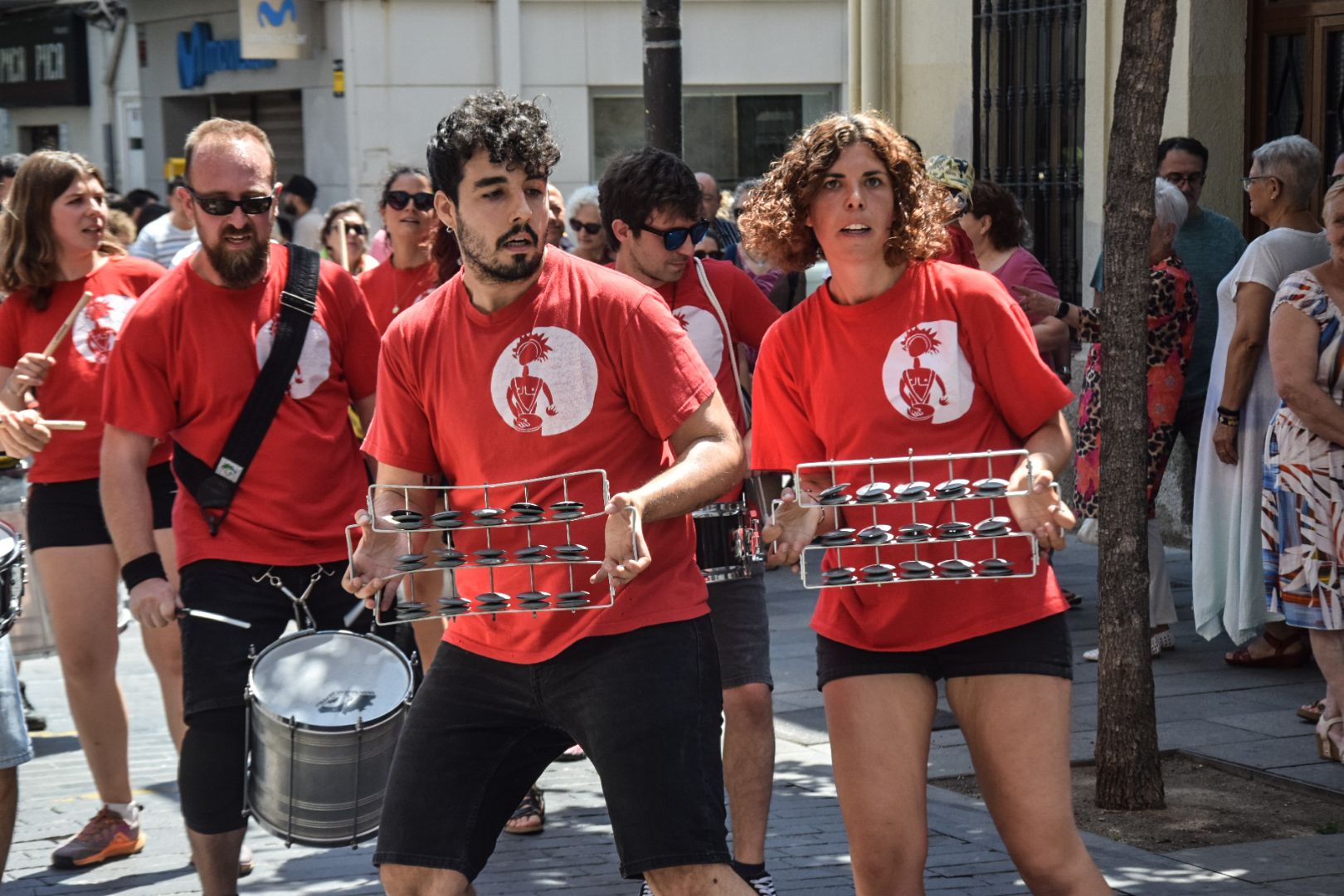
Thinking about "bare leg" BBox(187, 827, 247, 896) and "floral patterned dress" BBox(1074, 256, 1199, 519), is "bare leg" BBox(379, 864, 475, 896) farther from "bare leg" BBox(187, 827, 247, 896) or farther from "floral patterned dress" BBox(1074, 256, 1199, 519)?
"floral patterned dress" BBox(1074, 256, 1199, 519)

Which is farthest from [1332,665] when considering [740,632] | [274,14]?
[274,14]

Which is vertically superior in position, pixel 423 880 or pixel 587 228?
pixel 587 228

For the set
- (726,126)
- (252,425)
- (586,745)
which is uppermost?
(726,126)

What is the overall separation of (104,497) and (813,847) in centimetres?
234

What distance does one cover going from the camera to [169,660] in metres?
5.96

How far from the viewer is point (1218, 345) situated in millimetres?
7676

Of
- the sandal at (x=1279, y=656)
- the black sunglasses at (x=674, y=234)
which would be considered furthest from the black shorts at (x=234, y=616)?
the sandal at (x=1279, y=656)

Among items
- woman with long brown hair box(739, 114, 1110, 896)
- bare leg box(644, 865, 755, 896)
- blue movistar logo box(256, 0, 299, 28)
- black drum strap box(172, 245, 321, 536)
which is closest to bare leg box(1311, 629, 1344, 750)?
woman with long brown hair box(739, 114, 1110, 896)

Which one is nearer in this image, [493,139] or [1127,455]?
[493,139]

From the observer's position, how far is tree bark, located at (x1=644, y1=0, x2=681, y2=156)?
25.6ft

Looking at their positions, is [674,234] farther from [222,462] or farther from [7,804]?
[7,804]

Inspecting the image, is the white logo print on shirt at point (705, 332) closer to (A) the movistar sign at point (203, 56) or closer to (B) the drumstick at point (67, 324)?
(B) the drumstick at point (67, 324)

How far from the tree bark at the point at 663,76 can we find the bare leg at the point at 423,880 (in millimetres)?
4727

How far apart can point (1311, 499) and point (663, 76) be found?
10.2 feet
